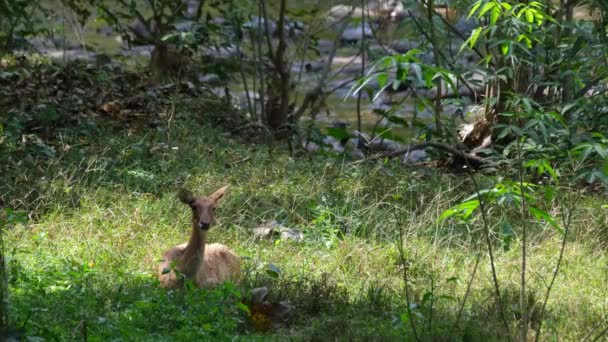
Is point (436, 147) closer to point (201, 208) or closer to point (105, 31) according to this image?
point (201, 208)

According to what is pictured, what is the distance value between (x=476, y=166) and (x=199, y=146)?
8.17 feet

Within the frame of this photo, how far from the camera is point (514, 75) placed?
28.8ft

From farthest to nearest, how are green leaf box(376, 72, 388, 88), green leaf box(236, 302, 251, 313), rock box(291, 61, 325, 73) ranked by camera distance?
rock box(291, 61, 325, 73), green leaf box(236, 302, 251, 313), green leaf box(376, 72, 388, 88)

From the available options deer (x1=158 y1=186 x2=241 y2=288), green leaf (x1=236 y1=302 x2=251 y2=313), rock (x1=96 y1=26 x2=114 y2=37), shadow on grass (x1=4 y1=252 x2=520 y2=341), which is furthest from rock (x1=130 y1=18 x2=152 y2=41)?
green leaf (x1=236 y1=302 x2=251 y2=313)

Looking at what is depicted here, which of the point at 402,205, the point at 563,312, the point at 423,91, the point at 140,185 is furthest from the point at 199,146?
the point at 423,91

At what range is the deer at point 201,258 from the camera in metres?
6.26

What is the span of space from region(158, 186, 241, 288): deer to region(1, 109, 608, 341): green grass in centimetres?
13

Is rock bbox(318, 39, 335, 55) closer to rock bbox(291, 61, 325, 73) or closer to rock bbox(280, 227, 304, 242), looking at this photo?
rock bbox(291, 61, 325, 73)

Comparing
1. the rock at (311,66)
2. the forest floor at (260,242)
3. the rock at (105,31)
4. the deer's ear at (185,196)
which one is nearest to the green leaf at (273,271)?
the forest floor at (260,242)

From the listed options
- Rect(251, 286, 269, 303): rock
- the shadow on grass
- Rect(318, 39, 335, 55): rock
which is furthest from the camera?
Rect(318, 39, 335, 55): rock

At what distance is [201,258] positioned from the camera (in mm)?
6336

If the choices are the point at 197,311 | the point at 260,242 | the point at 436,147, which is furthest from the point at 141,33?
the point at 197,311

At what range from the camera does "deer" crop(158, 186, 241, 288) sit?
626cm

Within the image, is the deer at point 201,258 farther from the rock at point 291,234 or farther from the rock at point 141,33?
the rock at point 141,33
